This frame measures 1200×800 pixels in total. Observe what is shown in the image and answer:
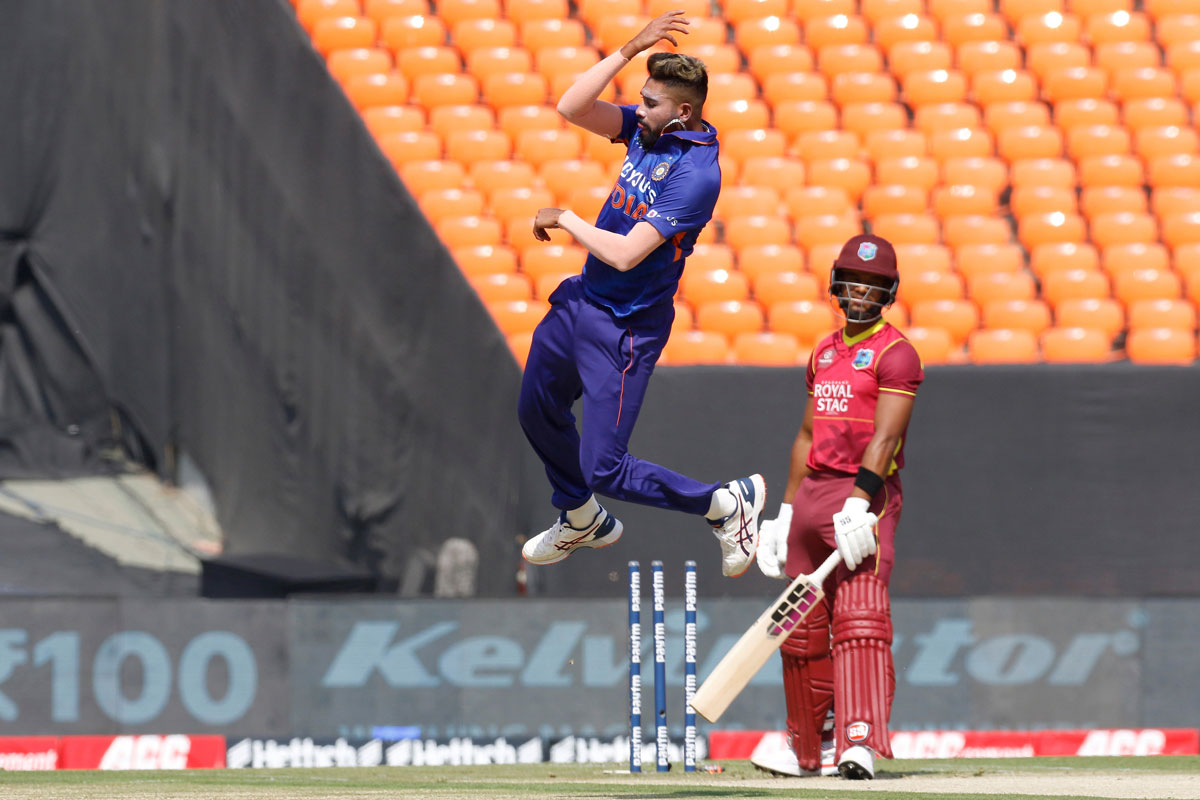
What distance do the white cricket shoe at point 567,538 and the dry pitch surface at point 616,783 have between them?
2.70 feet

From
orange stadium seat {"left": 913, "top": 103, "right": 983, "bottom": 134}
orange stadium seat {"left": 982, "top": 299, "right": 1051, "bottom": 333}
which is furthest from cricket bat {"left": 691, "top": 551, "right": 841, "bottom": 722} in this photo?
orange stadium seat {"left": 913, "top": 103, "right": 983, "bottom": 134}

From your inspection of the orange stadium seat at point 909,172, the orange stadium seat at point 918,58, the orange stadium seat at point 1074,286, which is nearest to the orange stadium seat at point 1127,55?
the orange stadium seat at point 918,58

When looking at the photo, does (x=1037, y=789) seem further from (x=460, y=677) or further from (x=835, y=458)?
(x=460, y=677)

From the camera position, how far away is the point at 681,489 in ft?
19.9

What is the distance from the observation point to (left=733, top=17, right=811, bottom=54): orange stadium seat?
1384 cm

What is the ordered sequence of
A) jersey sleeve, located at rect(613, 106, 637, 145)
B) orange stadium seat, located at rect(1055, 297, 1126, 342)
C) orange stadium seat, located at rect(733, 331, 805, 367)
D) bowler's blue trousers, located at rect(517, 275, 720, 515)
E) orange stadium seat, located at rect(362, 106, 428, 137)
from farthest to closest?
1. orange stadium seat, located at rect(362, 106, 428, 137)
2. orange stadium seat, located at rect(1055, 297, 1126, 342)
3. orange stadium seat, located at rect(733, 331, 805, 367)
4. jersey sleeve, located at rect(613, 106, 637, 145)
5. bowler's blue trousers, located at rect(517, 275, 720, 515)

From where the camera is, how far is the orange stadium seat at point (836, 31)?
13.8 m

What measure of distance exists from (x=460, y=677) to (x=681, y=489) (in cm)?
370

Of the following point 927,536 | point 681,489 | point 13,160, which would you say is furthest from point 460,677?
point 13,160

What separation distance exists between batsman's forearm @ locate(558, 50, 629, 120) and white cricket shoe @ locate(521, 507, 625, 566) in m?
1.46

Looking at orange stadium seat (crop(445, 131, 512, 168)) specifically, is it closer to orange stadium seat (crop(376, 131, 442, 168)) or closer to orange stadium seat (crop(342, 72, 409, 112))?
orange stadium seat (crop(376, 131, 442, 168))

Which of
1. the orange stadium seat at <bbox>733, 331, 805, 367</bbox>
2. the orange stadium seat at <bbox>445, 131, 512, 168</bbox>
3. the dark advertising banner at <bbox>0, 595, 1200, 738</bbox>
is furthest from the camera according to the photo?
the orange stadium seat at <bbox>445, 131, 512, 168</bbox>

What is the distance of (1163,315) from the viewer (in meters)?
11.4

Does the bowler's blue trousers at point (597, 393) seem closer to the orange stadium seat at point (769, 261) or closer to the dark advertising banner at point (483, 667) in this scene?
the dark advertising banner at point (483, 667)
